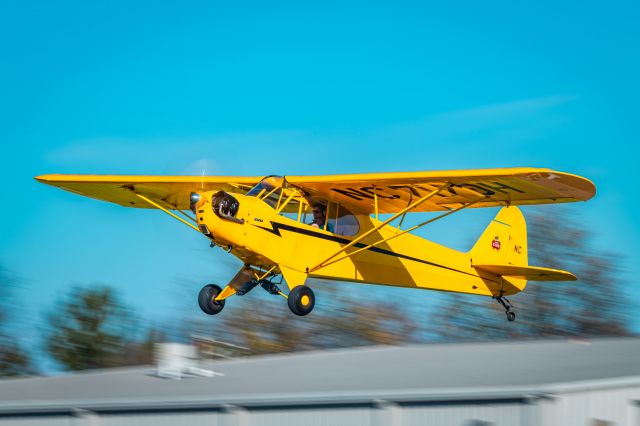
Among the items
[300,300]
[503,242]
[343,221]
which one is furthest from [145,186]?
[503,242]

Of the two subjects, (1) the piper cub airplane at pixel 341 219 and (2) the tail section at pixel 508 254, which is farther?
(2) the tail section at pixel 508 254

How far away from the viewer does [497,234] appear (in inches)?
872

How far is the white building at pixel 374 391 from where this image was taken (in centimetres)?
1173

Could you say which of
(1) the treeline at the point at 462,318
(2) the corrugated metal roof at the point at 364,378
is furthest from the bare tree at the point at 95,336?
(2) the corrugated metal roof at the point at 364,378

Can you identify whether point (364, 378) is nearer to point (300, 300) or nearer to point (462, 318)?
point (300, 300)

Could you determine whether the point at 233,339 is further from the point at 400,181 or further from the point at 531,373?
the point at 531,373

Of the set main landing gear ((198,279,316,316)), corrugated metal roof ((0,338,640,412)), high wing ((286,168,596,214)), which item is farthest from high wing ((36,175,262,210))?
corrugated metal roof ((0,338,640,412))

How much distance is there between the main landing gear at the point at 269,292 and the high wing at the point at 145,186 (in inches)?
102

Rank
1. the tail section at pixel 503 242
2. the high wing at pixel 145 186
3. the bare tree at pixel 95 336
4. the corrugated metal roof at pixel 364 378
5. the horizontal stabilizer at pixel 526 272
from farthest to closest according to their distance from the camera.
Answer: the bare tree at pixel 95 336 → the tail section at pixel 503 242 → the horizontal stabilizer at pixel 526 272 → the high wing at pixel 145 186 → the corrugated metal roof at pixel 364 378

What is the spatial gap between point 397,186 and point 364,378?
4.52 metres

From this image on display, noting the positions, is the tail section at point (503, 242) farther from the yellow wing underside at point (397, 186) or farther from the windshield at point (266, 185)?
the windshield at point (266, 185)

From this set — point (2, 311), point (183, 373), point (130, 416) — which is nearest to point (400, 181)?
point (183, 373)

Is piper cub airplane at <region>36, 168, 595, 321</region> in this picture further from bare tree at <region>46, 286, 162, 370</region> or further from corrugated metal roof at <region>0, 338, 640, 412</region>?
bare tree at <region>46, 286, 162, 370</region>

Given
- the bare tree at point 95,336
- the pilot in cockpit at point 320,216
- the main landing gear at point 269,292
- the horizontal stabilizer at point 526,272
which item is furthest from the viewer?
the bare tree at point 95,336
